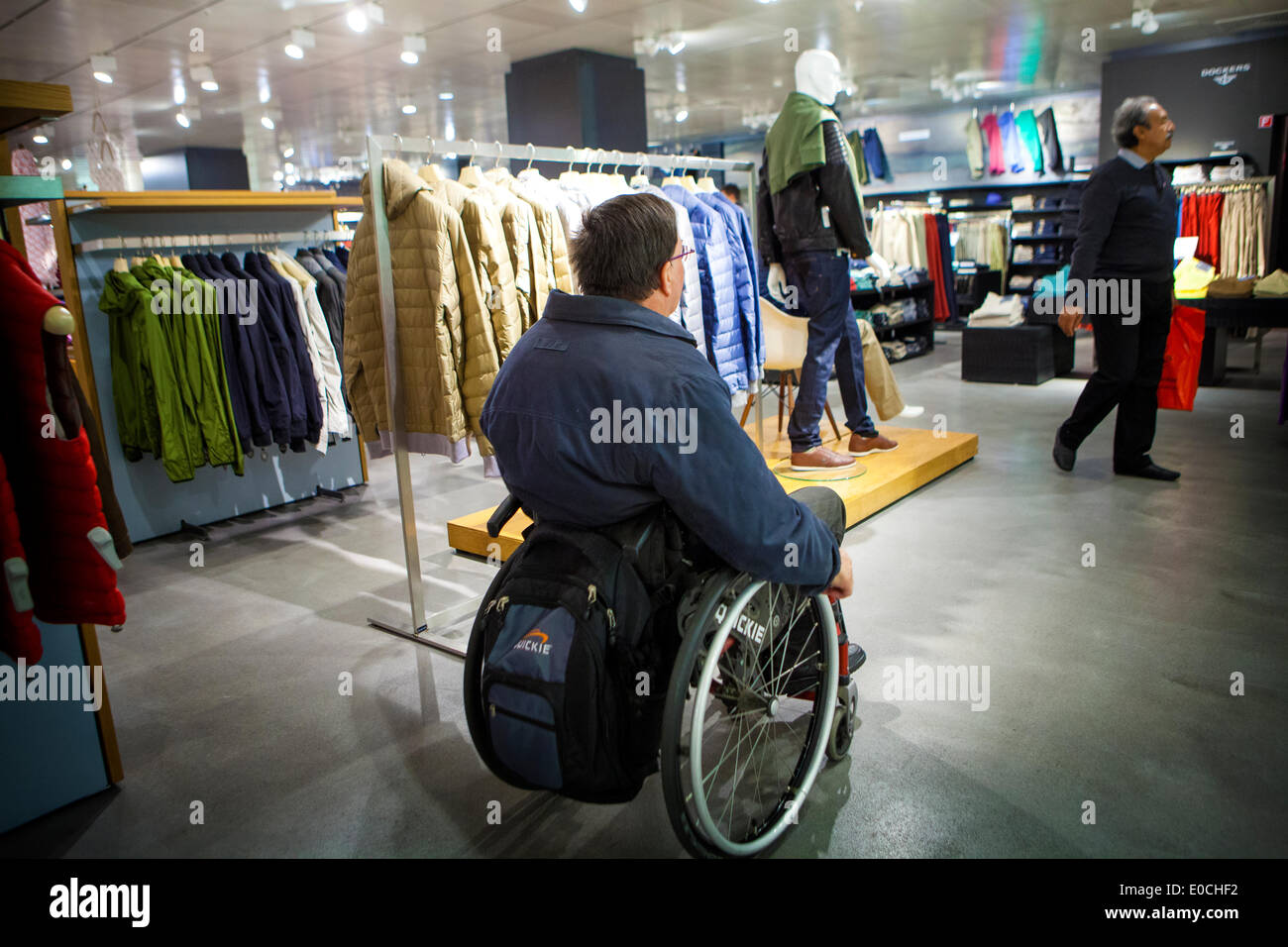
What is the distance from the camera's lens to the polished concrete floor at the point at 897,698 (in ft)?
6.82

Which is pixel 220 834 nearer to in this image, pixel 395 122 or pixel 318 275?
pixel 318 275

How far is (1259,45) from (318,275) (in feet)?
29.3

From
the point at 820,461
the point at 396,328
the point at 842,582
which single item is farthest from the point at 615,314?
the point at 820,461

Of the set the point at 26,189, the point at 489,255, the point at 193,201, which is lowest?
the point at 489,255

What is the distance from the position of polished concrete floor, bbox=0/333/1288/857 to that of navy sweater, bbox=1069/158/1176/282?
1107 mm

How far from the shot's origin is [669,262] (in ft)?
6.00

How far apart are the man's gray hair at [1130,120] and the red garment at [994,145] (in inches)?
313

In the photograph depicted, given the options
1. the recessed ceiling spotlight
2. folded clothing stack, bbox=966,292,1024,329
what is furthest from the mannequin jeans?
the recessed ceiling spotlight

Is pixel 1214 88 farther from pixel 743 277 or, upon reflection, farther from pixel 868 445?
pixel 743 277

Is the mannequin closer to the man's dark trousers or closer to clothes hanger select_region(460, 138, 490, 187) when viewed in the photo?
the man's dark trousers

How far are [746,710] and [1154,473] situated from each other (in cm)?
365

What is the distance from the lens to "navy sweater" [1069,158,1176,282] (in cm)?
429

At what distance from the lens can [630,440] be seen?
1594 millimetres

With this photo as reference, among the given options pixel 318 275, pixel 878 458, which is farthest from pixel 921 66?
pixel 318 275
